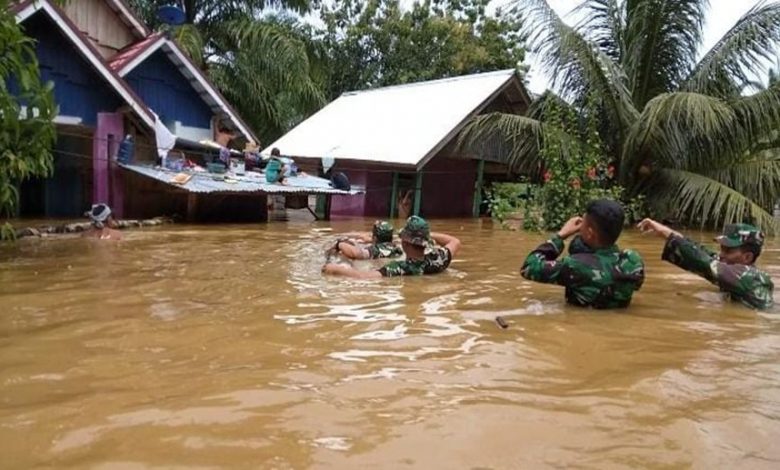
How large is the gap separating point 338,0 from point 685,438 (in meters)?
27.7

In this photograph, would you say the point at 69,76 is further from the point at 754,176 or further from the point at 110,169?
the point at 754,176

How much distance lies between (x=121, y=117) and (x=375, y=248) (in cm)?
758

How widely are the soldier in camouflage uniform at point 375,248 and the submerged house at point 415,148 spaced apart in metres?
7.50

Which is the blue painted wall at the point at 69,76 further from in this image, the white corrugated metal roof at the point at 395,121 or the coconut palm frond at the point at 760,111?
the coconut palm frond at the point at 760,111

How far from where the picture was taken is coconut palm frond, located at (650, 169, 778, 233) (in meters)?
13.9

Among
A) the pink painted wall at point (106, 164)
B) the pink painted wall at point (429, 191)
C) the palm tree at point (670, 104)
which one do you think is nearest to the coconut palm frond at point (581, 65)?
the palm tree at point (670, 104)

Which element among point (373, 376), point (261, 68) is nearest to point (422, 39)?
point (261, 68)

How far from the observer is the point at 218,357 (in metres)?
4.17

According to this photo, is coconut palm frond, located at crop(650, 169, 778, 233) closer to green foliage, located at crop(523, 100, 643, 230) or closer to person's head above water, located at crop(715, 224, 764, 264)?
green foliage, located at crop(523, 100, 643, 230)

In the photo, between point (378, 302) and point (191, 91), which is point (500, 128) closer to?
point (191, 91)

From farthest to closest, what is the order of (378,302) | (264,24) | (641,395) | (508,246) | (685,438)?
1. (264,24)
2. (508,246)
3. (378,302)
4. (641,395)
5. (685,438)

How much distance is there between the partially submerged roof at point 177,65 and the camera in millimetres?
14734

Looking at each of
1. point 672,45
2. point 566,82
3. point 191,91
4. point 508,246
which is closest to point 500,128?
point 566,82

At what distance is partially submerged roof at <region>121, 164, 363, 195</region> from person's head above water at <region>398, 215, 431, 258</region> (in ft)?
22.0
